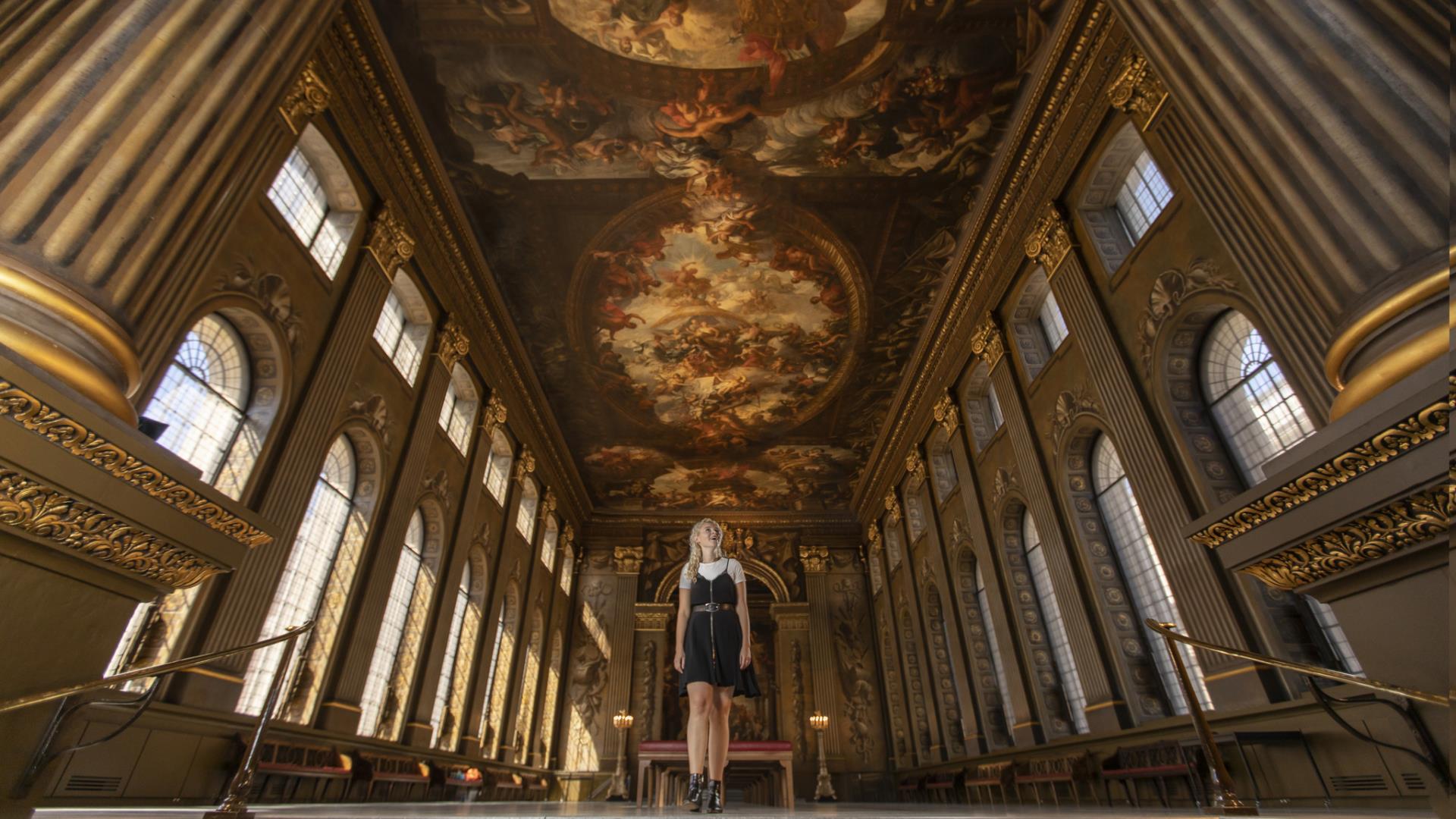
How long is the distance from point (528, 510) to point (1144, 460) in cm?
1495

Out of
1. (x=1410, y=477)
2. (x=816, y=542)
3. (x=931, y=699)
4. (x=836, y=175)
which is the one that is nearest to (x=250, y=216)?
(x=836, y=175)

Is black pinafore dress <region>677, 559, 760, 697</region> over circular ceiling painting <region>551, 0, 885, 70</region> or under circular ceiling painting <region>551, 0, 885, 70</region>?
under

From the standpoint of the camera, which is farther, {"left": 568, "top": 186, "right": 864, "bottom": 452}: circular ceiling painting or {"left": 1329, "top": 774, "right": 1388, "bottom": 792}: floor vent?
{"left": 568, "top": 186, "right": 864, "bottom": 452}: circular ceiling painting

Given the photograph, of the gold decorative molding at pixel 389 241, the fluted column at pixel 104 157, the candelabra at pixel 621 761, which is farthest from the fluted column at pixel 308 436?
the candelabra at pixel 621 761

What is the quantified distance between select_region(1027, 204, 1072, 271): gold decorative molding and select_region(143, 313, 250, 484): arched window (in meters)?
10.9

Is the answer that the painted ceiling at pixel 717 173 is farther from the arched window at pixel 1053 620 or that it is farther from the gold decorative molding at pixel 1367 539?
the gold decorative molding at pixel 1367 539

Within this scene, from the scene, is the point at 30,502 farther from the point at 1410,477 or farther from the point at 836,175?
the point at 836,175

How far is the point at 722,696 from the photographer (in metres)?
4.05

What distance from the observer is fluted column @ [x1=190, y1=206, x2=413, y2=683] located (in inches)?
276

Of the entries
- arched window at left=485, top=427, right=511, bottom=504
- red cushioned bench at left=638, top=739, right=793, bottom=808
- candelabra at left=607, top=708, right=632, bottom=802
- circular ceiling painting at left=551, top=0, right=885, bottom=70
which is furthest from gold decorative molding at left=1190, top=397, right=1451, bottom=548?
candelabra at left=607, top=708, right=632, bottom=802

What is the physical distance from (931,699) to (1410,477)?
54.3 ft

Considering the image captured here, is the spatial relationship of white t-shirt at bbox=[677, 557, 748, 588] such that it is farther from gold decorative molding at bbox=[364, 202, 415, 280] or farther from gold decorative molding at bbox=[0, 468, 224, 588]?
gold decorative molding at bbox=[364, 202, 415, 280]

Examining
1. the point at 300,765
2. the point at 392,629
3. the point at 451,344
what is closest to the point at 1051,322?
the point at 451,344

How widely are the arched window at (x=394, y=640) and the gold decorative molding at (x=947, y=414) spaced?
10697 mm
